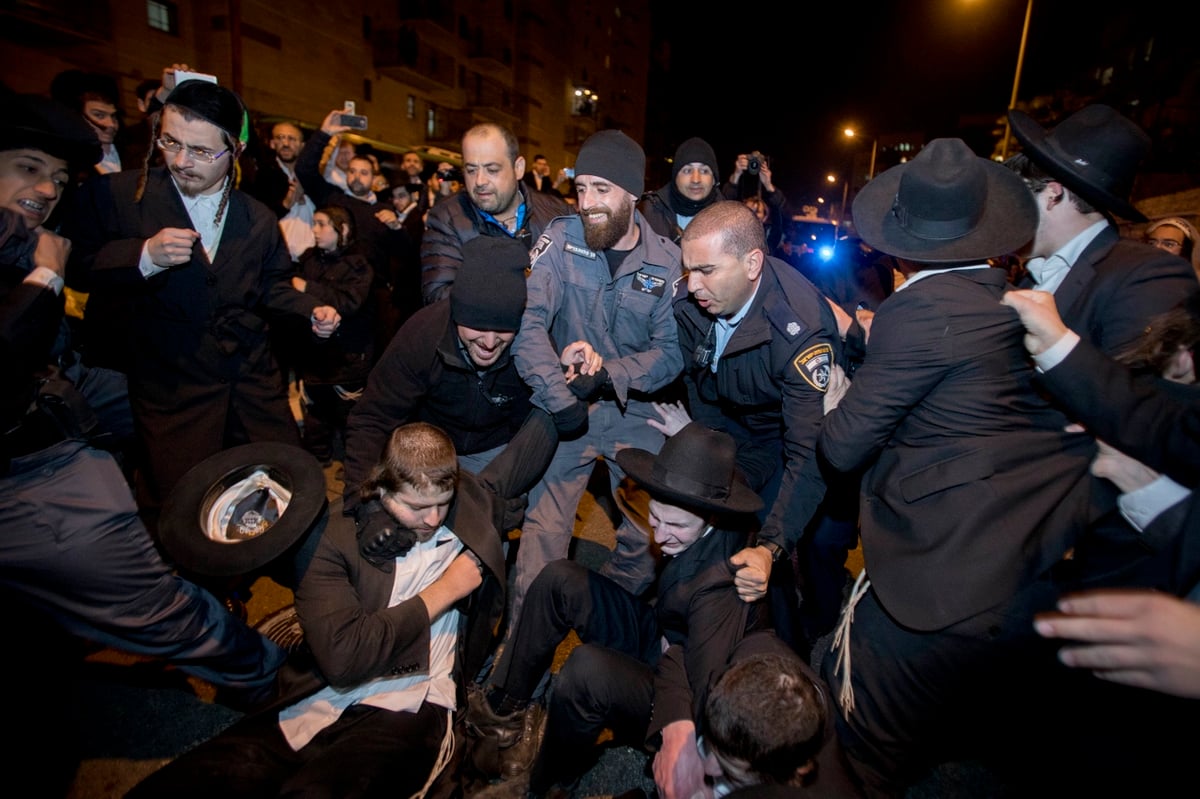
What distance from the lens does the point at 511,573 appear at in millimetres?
3674

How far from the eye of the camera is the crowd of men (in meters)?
1.89

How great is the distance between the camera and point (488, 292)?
9.57 ft

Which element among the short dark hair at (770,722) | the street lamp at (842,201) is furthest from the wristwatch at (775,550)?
the street lamp at (842,201)

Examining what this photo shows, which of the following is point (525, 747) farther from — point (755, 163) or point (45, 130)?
point (755, 163)

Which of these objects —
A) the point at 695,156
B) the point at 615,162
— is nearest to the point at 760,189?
the point at 695,156

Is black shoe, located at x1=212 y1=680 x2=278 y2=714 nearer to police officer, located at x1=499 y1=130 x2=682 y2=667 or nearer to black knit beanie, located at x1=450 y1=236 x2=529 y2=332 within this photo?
police officer, located at x1=499 y1=130 x2=682 y2=667

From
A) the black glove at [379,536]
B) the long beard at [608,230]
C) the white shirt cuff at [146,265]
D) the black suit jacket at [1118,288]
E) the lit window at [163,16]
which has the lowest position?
the black glove at [379,536]

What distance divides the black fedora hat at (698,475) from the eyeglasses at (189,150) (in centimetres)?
265

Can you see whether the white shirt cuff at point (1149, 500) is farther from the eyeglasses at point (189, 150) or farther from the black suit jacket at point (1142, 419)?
the eyeglasses at point (189, 150)

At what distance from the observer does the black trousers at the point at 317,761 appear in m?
1.94

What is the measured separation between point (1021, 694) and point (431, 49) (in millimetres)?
30452

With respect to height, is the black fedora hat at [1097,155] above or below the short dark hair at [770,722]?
above

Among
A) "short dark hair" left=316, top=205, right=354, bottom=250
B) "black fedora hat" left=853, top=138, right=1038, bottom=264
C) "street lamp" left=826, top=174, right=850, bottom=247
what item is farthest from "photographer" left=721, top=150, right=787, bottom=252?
"black fedora hat" left=853, top=138, right=1038, bottom=264

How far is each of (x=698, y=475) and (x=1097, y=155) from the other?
6.25 feet
